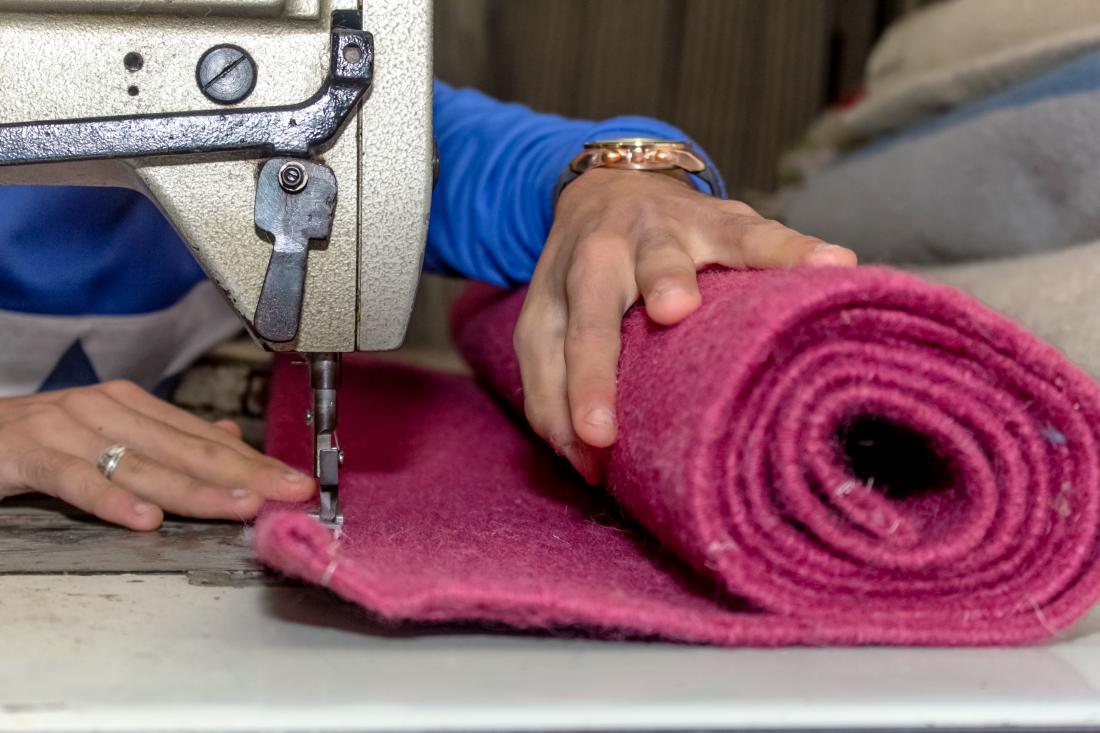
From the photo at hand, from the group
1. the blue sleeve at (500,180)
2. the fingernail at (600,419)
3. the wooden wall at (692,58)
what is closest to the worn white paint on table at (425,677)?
the fingernail at (600,419)

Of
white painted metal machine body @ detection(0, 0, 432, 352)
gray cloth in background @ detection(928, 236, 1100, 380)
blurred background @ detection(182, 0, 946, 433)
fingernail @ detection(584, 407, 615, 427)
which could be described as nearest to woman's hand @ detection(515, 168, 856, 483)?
fingernail @ detection(584, 407, 615, 427)

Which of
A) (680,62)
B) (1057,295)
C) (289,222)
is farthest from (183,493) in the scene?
(680,62)

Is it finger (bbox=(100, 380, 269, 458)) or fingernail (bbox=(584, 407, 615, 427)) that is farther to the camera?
finger (bbox=(100, 380, 269, 458))

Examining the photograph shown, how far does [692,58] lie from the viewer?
2.77 metres

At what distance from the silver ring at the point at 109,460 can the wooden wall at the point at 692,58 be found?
6.50 ft

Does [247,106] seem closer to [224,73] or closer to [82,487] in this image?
[224,73]

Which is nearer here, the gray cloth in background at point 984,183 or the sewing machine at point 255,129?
the sewing machine at point 255,129

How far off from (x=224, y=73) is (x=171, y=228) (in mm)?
495

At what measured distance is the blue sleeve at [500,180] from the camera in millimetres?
1092

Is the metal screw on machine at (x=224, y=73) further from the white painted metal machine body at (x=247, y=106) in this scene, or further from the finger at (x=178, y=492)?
the finger at (x=178, y=492)

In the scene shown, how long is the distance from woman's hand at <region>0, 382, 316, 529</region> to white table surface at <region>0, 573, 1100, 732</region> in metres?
0.23

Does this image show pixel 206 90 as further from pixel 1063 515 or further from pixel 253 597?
pixel 1063 515

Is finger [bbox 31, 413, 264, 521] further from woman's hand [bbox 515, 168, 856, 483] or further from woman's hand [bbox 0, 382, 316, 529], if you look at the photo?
woman's hand [bbox 515, 168, 856, 483]

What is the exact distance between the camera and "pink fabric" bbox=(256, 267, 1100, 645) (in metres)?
0.58
